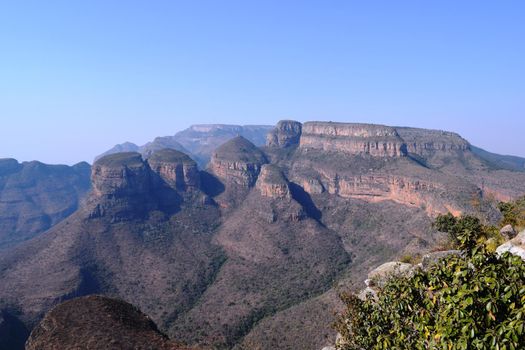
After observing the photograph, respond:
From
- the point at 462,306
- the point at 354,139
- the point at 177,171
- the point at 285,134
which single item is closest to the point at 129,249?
the point at 177,171

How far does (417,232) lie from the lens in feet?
305

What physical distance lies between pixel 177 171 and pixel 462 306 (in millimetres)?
131107

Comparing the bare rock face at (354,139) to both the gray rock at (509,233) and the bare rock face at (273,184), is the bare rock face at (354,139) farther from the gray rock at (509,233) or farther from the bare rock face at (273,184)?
the gray rock at (509,233)

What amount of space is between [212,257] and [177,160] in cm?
4748

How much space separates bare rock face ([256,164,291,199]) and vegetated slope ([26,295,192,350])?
91.6 metres

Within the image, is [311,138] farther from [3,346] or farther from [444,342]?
[444,342]

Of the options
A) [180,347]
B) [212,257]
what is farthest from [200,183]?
[180,347]

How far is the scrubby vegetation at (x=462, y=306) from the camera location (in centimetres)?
945

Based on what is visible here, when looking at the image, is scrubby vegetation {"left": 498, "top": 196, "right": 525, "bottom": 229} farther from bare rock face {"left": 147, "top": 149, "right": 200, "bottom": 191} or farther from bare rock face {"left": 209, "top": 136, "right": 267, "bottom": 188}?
bare rock face {"left": 209, "top": 136, "right": 267, "bottom": 188}

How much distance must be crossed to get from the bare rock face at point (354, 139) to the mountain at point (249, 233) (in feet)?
1.53

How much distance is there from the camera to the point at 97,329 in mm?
29922

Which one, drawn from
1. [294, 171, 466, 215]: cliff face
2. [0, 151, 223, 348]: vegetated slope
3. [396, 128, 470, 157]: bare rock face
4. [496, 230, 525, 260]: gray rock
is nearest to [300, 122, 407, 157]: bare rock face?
[294, 171, 466, 215]: cliff face

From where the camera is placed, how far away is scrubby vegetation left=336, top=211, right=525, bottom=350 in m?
9.45

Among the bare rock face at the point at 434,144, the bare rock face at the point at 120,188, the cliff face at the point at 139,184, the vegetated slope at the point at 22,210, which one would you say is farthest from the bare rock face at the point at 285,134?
the vegetated slope at the point at 22,210
